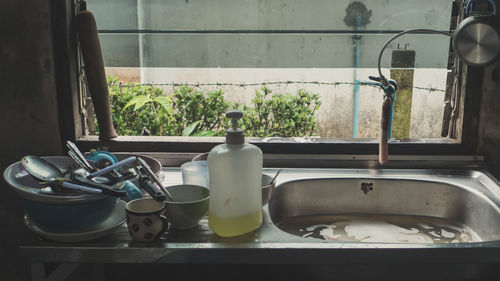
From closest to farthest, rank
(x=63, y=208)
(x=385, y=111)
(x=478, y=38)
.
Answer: (x=63, y=208)
(x=478, y=38)
(x=385, y=111)

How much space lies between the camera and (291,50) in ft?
13.3

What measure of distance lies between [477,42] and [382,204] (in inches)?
30.6

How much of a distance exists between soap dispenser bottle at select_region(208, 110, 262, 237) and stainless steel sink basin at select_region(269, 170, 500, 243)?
0.45 metres

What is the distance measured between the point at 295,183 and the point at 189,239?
69 cm

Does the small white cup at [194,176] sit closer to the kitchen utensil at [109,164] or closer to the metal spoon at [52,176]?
the kitchen utensil at [109,164]

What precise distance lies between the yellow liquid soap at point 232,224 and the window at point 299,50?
2.06 m

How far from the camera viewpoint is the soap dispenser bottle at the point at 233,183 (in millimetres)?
1237

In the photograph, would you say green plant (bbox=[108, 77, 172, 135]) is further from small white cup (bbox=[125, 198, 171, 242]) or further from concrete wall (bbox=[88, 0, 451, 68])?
small white cup (bbox=[125, 198, 171, 242])

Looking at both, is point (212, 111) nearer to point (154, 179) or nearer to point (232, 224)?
point (154, 179)

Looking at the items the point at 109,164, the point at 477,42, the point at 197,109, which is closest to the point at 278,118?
the point at 197,109

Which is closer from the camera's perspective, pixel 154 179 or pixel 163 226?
pixel 163 226

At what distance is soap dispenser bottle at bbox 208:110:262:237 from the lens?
124 centimetres

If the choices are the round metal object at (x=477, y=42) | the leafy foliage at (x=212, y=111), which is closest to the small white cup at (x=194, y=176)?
the round metal object at (x=477, y=42)

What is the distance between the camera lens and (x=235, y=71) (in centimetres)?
485
